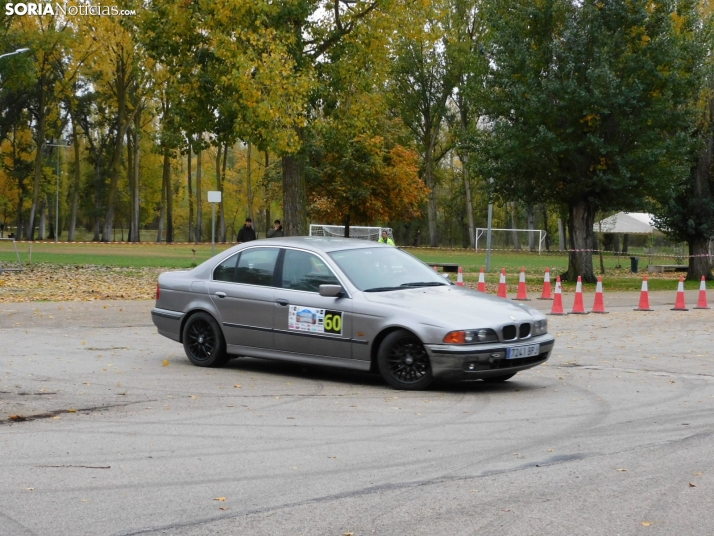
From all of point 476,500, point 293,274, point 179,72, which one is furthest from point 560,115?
point 476,500

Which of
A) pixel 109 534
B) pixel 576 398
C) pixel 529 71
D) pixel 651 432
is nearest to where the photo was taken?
pixel 109 534

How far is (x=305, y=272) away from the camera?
1147 cm

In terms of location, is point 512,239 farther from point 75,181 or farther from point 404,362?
point 404,362

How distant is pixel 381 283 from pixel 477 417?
2530mm

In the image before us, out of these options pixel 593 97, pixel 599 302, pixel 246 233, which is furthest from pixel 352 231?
pixel 599 302

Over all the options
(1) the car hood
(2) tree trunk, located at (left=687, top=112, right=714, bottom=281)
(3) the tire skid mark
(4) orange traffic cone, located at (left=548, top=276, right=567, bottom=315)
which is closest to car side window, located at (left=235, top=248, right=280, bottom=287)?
(1) the car hood

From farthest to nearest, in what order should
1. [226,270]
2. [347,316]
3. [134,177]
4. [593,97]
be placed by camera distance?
[134,177], [593,97], [226,270], [347,316]

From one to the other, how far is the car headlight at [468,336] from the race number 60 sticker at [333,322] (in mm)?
1253

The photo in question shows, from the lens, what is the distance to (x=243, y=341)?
38.6 ft

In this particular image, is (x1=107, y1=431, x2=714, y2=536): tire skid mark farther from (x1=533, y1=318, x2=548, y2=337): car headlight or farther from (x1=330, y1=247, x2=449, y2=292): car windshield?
(x1=330, y1=247, x2=449, y2=292): car windshield

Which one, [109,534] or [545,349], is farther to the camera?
[545,349]

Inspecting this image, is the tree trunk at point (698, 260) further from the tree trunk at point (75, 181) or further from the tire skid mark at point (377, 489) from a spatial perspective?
the tree trunk at point (75, 181)

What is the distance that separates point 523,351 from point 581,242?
965 inches

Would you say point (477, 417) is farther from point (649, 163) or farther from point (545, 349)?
point (649, 163)
